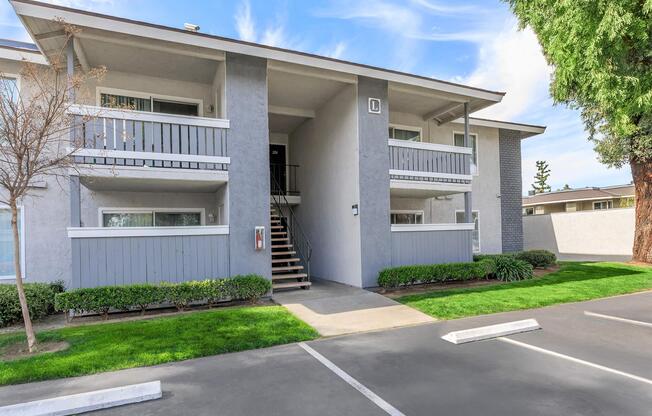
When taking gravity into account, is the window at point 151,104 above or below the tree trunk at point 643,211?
above

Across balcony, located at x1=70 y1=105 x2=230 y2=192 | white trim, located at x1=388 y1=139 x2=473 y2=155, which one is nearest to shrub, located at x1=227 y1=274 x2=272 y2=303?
balcony, located at x1=70 y1=105 x2=230 y2=192

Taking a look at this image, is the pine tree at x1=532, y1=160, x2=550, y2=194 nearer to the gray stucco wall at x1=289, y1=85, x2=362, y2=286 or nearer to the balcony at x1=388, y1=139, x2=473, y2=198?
the balcony at x1=388, y1=139, x2=473, y2=198

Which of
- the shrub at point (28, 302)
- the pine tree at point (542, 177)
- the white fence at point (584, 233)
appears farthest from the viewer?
the pine tree at point (542, 177)

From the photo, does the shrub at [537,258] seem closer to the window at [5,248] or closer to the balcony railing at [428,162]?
the balcony railing at [428,162]

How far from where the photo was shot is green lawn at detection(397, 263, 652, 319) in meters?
8.00

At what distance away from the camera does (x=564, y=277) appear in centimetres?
1168

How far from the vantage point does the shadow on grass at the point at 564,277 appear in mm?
9328

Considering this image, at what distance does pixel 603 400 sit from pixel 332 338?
3619 millimetres

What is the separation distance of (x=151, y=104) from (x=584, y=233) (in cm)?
2232

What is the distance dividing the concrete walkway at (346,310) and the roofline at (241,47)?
5.62 metres

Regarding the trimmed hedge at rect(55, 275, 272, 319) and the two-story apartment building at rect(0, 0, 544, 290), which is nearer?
the trimmed hedge at rect(55, 275, 272, 319)

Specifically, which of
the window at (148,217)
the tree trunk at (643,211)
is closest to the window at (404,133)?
the window at (148,217)

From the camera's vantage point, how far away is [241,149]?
8.83m

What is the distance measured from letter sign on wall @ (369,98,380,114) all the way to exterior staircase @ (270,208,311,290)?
4.47m
